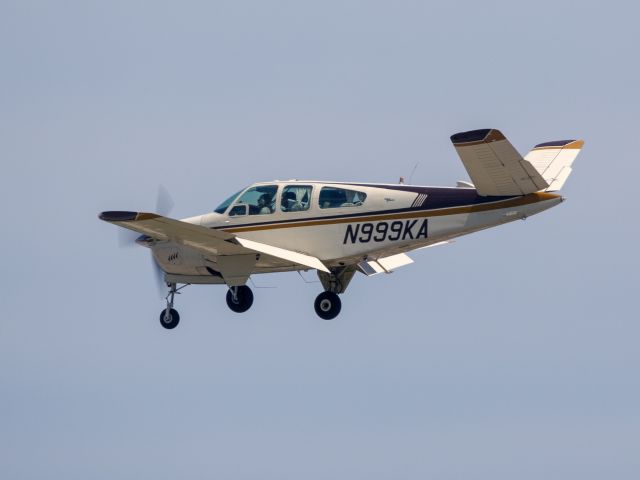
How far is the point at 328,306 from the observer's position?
4416 centimetres

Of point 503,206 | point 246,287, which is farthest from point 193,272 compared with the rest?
point 503,206

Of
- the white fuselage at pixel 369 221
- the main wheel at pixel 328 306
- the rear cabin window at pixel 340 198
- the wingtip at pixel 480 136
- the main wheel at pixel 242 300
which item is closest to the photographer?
the wingtip at pixel 480 136

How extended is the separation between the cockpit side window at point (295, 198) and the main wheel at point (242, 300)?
2.18 metres

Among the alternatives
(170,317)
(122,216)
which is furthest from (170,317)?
(122,216)

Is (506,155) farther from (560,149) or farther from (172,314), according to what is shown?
(172,314)

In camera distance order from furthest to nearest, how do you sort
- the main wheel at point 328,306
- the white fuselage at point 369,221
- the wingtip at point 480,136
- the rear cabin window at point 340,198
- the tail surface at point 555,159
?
1. the main wheel at point 328,306
2. the tail surface at point 555,159
3. the rear cabin window at point 340,198
4. the white fuselage at point 369,221
5. the wingtip at point 480,136

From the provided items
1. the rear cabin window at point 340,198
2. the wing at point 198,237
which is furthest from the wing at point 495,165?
the wing at point 198,237

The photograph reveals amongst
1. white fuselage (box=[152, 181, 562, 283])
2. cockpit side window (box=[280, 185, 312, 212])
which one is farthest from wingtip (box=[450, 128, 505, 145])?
cockpit side window (box=[280, 185, 312, 212])

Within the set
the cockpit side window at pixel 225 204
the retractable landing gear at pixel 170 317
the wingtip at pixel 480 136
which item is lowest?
the retractable landing gear at pixel 170 317

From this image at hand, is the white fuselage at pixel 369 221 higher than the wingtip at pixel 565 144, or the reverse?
the wingtip at pixel 565 144

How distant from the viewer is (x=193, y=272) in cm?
4522

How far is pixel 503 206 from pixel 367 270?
4.20 m

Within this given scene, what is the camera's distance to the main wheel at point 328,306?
44156 millimetres

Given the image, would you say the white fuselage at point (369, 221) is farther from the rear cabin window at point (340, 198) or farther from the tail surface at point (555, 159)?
the tail surface at point (555, 159)
